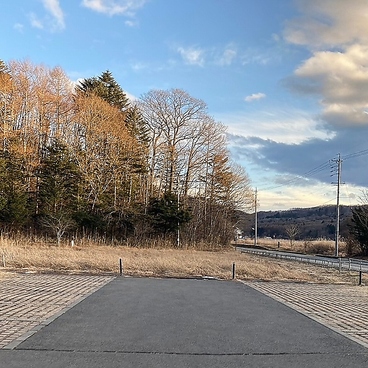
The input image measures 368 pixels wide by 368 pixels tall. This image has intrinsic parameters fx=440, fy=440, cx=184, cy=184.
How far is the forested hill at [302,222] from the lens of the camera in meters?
89.4

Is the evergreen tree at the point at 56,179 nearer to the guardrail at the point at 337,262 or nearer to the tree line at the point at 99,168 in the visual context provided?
the tree line at the point at 99,168

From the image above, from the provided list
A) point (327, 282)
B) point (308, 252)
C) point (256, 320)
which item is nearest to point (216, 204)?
point (308, 252)

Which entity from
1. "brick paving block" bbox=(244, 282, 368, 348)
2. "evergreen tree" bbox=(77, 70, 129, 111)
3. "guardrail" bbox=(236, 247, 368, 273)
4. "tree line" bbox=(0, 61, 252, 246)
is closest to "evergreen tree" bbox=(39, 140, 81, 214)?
"tree line" bbox=(0, 61, 252, 246)

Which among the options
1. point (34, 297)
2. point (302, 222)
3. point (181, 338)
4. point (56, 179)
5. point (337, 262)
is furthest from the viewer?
point (302, 222)

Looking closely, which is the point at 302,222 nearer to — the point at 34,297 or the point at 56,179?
the point at 56,179

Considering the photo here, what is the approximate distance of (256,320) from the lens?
935 centimetres

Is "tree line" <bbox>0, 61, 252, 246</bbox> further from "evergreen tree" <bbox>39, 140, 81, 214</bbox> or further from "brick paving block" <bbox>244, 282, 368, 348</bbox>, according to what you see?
"brick paving block" <bbox>244, 282, 368, 348</bbox>

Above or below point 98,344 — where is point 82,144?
above

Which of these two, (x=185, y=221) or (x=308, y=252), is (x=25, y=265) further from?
(x=308, y=252)

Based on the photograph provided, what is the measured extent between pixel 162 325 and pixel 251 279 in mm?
11186

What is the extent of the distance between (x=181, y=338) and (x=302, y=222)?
373 ft

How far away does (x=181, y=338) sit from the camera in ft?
24.1

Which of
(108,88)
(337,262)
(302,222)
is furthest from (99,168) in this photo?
(302,222)

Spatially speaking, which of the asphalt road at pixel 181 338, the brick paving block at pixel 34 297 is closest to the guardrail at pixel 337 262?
the asphalt road at pixel 181 338
